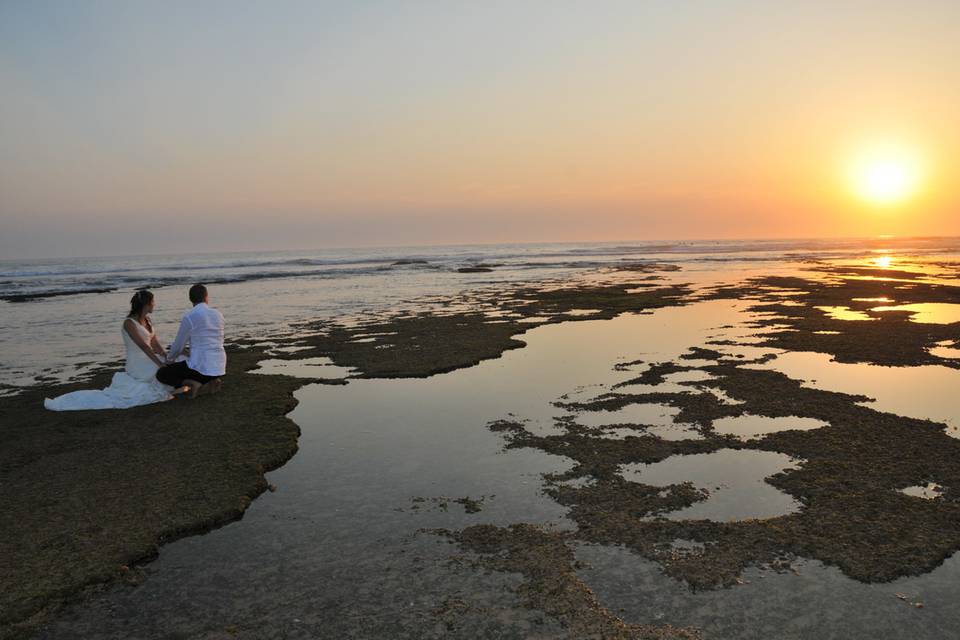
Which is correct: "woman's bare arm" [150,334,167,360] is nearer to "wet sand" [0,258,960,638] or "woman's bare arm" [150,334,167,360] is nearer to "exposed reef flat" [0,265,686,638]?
"exposed reef flat" [0,265,686,638]

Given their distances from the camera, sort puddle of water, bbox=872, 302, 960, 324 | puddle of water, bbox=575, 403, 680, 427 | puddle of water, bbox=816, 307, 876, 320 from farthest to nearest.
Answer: puddle of water, bbox=816, 307, 876, 320
puddle of water, bbox=872, 302, 960, 324
puddle of water, bbox=575, 403, 680, 427

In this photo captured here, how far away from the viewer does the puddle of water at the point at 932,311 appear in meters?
21.8

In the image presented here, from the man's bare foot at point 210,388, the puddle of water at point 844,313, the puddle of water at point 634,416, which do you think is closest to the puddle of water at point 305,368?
the man's bare foot at point 210,388

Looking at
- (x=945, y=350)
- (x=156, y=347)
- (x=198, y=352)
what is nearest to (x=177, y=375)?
(x=198, y=352)

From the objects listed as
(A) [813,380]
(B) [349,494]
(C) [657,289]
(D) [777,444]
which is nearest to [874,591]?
(D) [777,444]

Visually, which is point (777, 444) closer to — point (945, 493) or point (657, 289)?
point (945, 493)

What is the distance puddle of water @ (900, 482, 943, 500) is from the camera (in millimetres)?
7316

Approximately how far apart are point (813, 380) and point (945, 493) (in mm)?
6271

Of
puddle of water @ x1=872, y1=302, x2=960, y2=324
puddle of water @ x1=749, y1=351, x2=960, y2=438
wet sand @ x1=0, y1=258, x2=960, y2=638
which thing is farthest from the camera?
puddle of water @ x1=872, y1=302, x2=960, y2=324

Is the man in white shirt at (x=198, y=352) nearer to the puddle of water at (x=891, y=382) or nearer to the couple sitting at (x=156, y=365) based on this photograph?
the couple sitting at (x=156, y=365)

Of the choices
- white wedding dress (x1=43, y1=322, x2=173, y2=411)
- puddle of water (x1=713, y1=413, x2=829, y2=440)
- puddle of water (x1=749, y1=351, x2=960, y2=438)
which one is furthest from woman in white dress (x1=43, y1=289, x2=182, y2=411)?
puddle of water (x1=749, y1=351, x2=960, y2=438)

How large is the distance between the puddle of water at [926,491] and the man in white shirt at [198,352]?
12334 mm

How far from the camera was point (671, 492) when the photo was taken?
764 cm

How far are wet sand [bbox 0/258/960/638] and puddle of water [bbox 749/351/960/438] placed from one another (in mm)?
452
